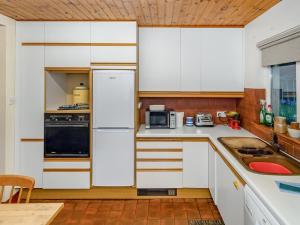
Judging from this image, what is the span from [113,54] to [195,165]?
5.54ft

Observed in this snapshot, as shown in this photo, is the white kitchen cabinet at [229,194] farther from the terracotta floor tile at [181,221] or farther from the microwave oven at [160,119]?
the microwave oven at [160,119]

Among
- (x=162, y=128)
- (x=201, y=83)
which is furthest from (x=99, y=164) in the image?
(x=201, y=83)

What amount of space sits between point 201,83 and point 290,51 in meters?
1.39

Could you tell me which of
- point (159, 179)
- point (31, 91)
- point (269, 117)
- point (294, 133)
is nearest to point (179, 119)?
point (159, 179)

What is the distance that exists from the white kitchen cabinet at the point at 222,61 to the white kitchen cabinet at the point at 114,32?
100cm

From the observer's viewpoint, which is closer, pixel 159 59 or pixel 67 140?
pixel 67 140

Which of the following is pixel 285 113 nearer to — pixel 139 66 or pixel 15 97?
pixel 139 66

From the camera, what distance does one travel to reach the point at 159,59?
3.74 m

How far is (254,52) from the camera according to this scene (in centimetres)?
338

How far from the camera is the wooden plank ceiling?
273cm

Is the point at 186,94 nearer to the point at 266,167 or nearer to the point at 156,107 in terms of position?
the point at 156,107

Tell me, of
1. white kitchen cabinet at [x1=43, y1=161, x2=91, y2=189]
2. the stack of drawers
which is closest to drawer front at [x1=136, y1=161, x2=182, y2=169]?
the stack of drawers

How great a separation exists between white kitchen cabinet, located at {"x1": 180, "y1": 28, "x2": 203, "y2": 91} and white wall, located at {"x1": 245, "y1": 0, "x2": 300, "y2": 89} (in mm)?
619

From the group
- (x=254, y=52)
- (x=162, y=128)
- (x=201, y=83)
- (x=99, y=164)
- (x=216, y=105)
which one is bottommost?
(x=99, y=164)
